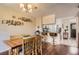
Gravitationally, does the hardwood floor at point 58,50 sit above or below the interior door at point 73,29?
below

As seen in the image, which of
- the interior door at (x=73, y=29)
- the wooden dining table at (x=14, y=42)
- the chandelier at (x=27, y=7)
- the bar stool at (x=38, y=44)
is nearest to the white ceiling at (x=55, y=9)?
the chandelier at (x=27, y=7)

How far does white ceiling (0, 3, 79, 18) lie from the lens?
1.88 m

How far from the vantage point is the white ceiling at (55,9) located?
1.88 metres

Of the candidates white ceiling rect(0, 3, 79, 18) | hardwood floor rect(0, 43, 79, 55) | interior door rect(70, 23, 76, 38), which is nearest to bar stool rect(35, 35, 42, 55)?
hardwood floor rect(0, 43, 79, 55)

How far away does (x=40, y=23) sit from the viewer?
1962 mm

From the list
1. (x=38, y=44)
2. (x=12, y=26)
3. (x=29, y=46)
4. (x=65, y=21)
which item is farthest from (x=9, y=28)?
(x=65, y=21)

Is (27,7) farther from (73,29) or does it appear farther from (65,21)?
(73,29)

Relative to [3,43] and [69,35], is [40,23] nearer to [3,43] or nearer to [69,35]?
[69,35]

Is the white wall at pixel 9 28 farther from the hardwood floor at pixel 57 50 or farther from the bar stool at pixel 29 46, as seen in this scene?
the hardwood floor at pixel 57 50

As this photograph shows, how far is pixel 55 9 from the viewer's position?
1.91 meters

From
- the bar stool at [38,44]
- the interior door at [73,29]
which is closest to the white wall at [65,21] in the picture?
the interior door at [73,29]

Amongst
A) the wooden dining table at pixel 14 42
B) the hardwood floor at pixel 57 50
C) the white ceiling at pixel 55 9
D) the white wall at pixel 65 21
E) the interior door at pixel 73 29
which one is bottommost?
the hardwood floor at pixel 57 50

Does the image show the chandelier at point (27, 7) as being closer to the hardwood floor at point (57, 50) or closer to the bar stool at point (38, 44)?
the bar stool at point (38, 44)

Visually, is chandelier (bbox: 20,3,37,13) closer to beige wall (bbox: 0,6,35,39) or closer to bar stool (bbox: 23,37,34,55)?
beige wall (bbox: 0,6,35,39)
